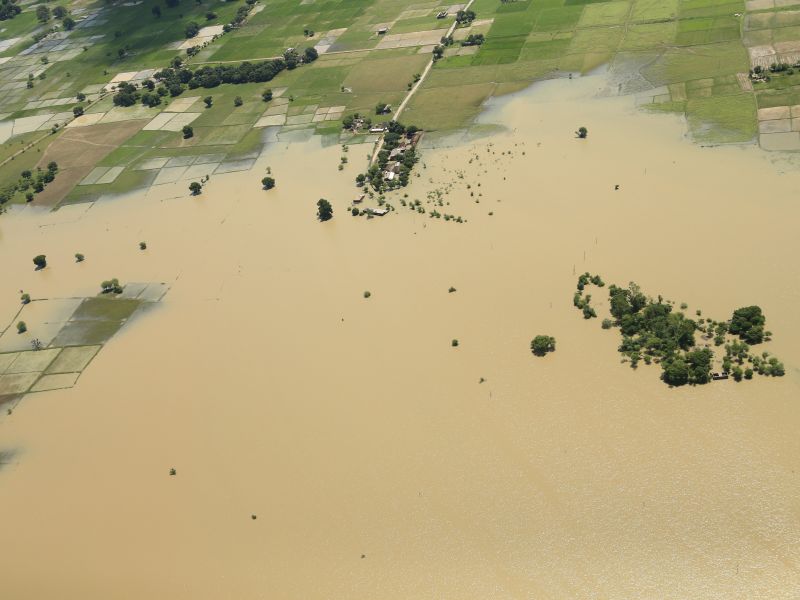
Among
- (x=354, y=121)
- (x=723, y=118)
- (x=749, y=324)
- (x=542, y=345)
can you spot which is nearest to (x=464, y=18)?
(x=354, y=121)

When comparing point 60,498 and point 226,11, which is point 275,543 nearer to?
point 60,498

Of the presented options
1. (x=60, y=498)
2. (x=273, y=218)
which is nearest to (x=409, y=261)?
(x=273, y=218)

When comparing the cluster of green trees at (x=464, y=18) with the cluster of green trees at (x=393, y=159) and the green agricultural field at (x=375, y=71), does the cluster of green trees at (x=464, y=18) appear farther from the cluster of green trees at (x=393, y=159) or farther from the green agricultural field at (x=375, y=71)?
the cluster of green trees at (x=393, y=159)

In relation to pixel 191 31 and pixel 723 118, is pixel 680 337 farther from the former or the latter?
pixel 191 31

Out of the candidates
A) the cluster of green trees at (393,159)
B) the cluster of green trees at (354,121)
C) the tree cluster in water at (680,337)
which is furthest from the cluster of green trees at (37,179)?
the tree cluster in water at (680,337)

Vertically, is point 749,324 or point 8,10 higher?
point 8,10

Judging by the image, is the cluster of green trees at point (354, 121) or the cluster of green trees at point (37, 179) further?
the cluster of green trees at point (37, 179)
